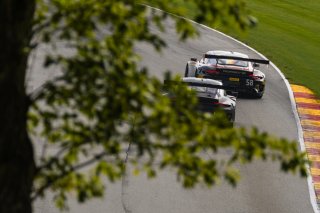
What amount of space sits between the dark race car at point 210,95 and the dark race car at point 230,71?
2.21m

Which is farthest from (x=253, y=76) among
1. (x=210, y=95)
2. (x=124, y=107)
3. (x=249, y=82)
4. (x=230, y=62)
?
(x=124, y=107)

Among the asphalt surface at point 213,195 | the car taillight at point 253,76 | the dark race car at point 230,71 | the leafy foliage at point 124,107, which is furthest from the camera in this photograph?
the car taillight at point 253,76

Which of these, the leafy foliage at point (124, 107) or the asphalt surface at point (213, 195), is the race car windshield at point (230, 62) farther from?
the leafy foliage at point (124, 107)

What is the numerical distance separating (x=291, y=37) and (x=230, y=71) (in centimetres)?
1232

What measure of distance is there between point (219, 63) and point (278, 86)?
4497 mm

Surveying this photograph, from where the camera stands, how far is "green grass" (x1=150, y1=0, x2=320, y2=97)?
110 feet

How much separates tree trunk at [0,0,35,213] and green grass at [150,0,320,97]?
22460mm

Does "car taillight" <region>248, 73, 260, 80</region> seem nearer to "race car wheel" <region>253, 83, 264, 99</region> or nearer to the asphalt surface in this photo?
"race car wheel" <region>253, 83, 264, 99</region>

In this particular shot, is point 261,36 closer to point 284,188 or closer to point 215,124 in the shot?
point 284,188

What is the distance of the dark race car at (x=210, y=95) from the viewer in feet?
78.0

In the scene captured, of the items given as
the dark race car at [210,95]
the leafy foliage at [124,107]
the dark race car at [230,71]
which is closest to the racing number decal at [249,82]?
the dark race car at [230,71]

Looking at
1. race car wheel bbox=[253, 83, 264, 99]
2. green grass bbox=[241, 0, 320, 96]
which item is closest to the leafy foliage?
race car wheel bbox=[253, 83, 264, 99]

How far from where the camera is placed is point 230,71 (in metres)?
27.4

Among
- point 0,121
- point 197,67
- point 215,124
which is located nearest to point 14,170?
point 0,121
